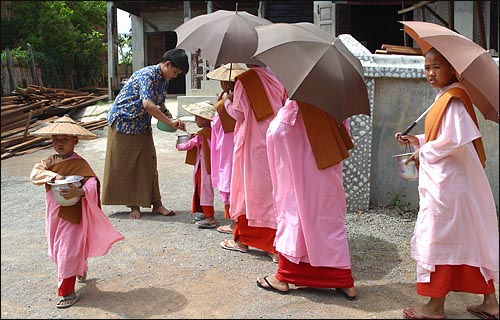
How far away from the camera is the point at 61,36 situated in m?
3.37

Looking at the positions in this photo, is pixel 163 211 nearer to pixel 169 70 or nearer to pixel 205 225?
pixel 205 225

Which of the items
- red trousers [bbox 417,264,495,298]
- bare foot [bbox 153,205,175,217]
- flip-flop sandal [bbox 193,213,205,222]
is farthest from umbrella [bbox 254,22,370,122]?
bare foot [bbox 153,205,175,217]

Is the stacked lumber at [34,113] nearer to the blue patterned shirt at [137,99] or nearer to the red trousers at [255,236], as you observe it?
the blue patterned shirt at [137,99]

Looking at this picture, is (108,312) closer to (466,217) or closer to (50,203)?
(50,203)

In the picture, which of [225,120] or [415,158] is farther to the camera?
[225,120]

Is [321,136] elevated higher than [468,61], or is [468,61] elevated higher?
[468,61]

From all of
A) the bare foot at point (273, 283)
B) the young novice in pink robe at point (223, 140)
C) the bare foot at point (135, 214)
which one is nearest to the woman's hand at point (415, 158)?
the bare foot at point (273, 283)

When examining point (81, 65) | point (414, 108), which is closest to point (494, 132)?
point (414, 108)

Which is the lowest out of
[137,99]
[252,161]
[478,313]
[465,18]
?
[478,313]

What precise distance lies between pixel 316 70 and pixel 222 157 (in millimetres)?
2023

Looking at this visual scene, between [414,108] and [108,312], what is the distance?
12.9ft

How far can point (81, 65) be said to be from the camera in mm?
4820

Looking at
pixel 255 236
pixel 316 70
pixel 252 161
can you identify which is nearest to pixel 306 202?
pixel 316 70

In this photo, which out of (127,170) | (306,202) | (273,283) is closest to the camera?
(306,202)
